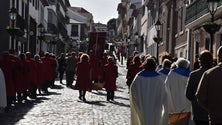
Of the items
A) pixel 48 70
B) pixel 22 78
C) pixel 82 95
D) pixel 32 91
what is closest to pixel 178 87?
pixel 22 78

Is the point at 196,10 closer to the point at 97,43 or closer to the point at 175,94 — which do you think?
the point at 97,43

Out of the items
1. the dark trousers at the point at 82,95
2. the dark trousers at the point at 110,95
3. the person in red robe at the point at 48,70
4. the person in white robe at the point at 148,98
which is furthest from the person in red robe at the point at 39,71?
the person in white robe at the point at 148,98

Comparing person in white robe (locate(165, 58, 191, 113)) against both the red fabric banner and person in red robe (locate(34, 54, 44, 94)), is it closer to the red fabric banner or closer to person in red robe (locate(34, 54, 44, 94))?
person in red robe (locate(34, 54, 44, 94))

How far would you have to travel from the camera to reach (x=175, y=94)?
11.7 meters

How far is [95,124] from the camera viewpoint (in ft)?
44.2

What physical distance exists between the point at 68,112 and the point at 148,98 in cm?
596

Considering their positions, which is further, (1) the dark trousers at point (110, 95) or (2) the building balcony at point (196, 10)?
(2) the building balcony at point (196, 10)

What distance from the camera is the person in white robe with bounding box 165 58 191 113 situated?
11625mm

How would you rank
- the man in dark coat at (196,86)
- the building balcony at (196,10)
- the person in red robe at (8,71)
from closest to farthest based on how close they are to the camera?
the man in dark coat at (196,86) < the person in red robe at (8,71) < the building balcony at (196,10)

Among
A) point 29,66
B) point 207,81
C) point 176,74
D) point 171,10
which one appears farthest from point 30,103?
point 171,10

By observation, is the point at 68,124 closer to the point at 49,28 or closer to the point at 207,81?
the point at 207,81

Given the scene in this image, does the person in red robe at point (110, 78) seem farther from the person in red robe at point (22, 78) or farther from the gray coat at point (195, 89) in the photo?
the gray coat at point (195, 89)

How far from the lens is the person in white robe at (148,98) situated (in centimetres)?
1052

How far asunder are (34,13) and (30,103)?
1374 inches
